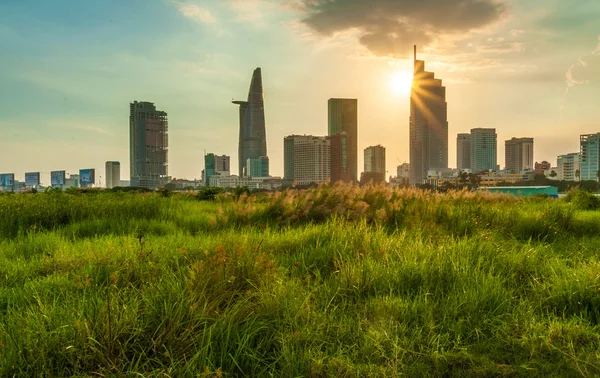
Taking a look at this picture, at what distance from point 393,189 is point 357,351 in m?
7.47

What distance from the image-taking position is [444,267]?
11.7ft

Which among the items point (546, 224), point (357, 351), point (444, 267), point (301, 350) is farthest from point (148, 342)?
point (546, 224)

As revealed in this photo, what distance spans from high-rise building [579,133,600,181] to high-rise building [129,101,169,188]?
121 m

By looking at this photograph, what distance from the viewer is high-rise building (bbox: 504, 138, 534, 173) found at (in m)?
173

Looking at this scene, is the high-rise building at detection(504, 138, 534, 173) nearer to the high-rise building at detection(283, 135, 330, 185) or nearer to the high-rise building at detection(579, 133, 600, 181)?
the high-rise building at detection(579, 133, 600, 181)

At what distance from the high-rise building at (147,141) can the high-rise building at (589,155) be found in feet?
397

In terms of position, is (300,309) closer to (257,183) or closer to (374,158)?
(257,183)

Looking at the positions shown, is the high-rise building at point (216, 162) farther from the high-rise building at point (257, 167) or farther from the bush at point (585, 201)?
the bush at point (585, 201)

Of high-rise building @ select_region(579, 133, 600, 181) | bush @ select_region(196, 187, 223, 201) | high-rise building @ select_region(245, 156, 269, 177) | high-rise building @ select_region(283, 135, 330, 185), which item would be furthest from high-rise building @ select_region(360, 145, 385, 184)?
bush @ select_region(196, 187, 223, 201)

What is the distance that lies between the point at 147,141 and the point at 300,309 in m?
133

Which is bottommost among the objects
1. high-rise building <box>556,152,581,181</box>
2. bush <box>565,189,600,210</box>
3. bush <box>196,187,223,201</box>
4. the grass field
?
the grass field

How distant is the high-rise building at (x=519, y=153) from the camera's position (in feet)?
568

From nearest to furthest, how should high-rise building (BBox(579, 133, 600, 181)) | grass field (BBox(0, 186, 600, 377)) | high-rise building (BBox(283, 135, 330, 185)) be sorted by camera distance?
1. grass field (BBox(0, 186, 600, 377))
2. high-rise building (BBox(283, 135, 330, 185))
3. high-rise building (BBox(579, 133, 600, 181))

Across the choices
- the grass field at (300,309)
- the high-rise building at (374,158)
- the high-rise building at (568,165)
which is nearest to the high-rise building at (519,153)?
the high-rise building at (568,165)
